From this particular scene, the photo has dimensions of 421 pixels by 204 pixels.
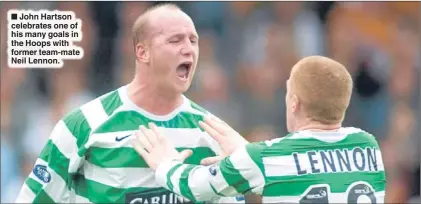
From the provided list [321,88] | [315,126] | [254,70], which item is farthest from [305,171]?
[254,70]

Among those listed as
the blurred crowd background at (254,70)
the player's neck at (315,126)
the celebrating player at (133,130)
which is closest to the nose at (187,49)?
the celebrating player at (133,130)

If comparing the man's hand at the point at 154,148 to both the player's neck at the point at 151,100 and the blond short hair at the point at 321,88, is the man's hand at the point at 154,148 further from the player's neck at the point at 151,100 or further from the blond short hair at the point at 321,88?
the blond short hair at the point at 321,88

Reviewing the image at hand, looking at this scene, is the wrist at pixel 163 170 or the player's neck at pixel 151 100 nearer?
the wrist at pixel 163 170

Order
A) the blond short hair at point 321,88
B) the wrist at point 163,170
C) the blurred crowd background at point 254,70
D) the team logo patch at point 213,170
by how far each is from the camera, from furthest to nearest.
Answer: the blurred crowd background at point 254,70
the wrist at point 163,170
the team logo patch at point 213,170
the blond short hair at point 321,88

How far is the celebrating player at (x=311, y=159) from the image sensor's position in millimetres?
3205

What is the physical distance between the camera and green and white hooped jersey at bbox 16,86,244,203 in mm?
3748

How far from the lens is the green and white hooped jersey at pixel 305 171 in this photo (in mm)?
3205

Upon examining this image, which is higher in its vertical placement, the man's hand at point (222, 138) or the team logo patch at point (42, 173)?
the man's hand at point (222, 138)

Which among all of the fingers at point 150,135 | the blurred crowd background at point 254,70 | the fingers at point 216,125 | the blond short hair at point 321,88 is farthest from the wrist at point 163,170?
the blurred crowd background at point 254,70

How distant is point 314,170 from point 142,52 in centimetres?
107

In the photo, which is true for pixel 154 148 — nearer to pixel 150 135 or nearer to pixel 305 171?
pixel 150 135

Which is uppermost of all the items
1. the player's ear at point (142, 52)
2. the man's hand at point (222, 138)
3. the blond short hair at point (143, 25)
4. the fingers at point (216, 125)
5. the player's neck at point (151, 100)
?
the blond short hair at point (143, 25)

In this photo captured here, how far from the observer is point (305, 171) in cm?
321

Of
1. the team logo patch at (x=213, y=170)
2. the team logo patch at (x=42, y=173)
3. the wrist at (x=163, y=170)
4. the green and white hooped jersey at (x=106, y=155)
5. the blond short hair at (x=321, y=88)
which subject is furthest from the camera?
the team logo patch at (x=42, y=173)
